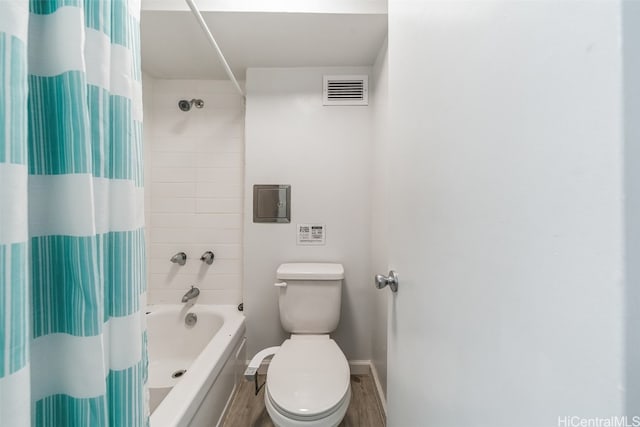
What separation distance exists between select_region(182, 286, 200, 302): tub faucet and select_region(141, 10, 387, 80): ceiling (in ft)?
4.90

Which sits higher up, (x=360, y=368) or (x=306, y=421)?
(x=306, y=421)

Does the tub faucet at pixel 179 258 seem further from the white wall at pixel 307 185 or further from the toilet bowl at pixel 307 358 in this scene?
the toilet bowl at pixel 307 358

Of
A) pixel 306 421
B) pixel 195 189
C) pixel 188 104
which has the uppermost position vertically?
pixel 188 104

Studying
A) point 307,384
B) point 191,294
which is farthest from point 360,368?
point 191,294

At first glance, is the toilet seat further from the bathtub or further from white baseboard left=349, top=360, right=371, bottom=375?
white baseboard left=349, top=360, right=371, bottom=375

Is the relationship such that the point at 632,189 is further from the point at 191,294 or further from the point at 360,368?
the point at 191,294

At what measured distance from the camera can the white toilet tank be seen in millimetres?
1464

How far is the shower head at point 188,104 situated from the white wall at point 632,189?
1.95m

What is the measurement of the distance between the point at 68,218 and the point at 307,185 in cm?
127

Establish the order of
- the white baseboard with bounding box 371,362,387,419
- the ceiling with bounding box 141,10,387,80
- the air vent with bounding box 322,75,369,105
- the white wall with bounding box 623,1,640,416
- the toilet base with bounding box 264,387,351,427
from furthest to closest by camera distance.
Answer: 1. the air vent with bounding box 322,75,369,105
2. the white baseboard with bounding box 371,362,387,419
3. the ceiling with bounding box 141,10,387,80
4. the toilet base with bounding box 264,387,351,427
5. the white wall with bounding box 623,1,640,416

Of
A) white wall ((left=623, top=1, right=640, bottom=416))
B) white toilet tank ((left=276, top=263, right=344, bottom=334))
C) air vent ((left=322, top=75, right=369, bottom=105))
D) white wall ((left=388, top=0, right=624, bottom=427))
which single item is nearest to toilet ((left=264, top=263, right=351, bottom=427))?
white toilet tank ((left=276, top=263, right=344, bottom=334))

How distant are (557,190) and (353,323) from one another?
1578 millimetres

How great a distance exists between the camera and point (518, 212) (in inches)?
12.4

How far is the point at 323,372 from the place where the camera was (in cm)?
108
